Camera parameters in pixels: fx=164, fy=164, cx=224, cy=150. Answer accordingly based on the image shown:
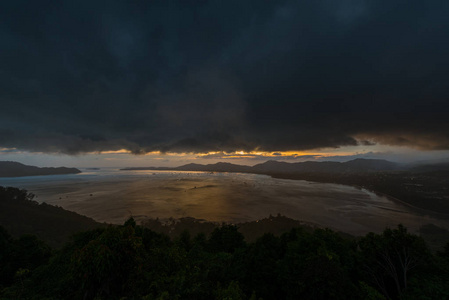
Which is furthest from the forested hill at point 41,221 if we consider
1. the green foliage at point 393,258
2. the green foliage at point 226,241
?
the green foliage at point 393,258

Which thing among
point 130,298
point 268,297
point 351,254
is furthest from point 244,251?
point 130,298

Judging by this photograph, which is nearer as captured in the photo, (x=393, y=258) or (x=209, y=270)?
(x=209, y=270)

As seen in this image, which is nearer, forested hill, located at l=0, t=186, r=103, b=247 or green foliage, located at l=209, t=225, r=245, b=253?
green foliage, located at l=209, t=225, r=245, b=253

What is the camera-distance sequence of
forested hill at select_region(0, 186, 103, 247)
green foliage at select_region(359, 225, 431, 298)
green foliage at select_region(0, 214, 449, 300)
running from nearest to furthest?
green foliage at select_region(0, 214, 449, 300) < green foliage at select_region(359, 225, 431, 298) < forested hill at select_region(0, 186, 103, 247)

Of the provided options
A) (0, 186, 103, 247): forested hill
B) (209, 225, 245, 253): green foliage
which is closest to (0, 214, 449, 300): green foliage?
(209, 225, 245, 253): green foliage

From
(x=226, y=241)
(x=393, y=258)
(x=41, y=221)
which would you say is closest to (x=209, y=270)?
(x=226, y=241)

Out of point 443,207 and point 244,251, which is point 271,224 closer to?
point 244,251

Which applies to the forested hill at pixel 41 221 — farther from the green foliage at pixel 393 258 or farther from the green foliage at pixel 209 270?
the green foliage at pixel 393 258

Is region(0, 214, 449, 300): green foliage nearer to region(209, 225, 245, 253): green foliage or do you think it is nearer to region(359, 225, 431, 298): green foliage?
region(359, 225, 431, 298): green foliage

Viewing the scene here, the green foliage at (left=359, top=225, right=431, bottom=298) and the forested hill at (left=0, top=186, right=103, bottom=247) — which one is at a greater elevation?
the green foliage at (left=359, top=225, right=431, bottom=298)

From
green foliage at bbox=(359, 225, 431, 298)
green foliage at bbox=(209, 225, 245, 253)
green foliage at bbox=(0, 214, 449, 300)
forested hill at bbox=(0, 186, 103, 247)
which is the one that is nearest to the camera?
green foliage at bbox=(0, 214, 449, 300)

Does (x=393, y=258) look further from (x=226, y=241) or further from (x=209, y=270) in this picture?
(x=226, y=241)
